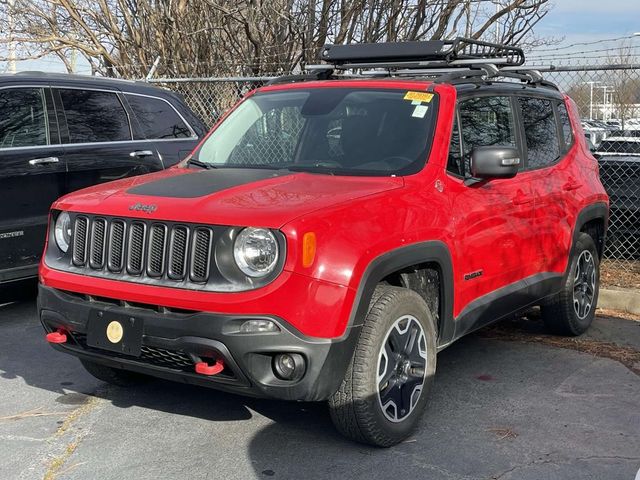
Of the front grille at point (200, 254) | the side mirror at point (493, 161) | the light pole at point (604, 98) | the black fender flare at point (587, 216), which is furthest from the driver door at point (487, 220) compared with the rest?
the light pole at point (604, 98)

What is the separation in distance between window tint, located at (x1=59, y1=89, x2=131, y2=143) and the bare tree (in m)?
4.23

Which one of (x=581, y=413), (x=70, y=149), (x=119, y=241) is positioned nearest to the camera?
(x=119, y=241)

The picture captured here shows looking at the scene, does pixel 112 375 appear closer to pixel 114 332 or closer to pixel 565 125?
pixel 114 332

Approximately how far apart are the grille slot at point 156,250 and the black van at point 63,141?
9.02ft

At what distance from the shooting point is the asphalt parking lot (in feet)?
12.6

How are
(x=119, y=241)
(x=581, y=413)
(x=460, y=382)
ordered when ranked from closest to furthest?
(x=119, y=241) → (x=581, y=413) → (x=460, y=382)

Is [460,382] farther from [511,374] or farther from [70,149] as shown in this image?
[70,149]

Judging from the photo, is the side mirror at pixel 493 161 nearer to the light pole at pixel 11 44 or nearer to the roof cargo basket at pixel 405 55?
the roof cargo basket at pixel 405 55

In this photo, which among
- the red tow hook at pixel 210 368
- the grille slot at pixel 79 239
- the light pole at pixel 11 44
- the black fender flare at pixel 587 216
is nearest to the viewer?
the red tow hook at pixel 210 368

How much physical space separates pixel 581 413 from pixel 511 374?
75 centimetres

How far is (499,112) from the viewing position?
5203 mm

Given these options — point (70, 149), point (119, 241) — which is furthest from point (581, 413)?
point (70, 149)

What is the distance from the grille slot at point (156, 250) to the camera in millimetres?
3803

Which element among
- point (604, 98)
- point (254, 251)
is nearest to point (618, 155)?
point (604, 98)
